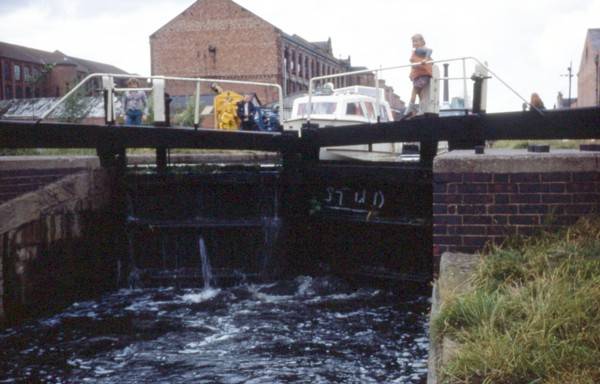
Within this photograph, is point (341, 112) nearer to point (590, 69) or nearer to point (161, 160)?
point (161, 160)

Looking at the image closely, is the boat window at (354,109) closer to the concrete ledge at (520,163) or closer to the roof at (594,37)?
the concrete ledge at (520,163)

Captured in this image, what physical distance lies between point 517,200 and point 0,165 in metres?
6.08

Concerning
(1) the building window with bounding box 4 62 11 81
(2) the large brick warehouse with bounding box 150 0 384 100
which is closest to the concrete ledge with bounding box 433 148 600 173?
(2) the large brick warehouse with bounding box 150 0 384 100

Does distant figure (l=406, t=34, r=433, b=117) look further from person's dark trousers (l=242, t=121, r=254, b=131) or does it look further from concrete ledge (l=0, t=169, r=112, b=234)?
concrete ledge (l=0, t=169, r=112, b=234)

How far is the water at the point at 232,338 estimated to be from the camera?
6.56 meters

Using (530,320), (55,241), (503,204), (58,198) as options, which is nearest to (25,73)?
(58,198)

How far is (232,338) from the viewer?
774cm

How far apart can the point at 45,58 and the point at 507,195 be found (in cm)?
7575

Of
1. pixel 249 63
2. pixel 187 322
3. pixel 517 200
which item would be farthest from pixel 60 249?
pixel 249 63

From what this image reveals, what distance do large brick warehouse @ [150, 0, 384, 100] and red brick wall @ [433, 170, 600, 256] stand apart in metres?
41.0

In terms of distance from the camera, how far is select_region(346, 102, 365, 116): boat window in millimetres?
16812

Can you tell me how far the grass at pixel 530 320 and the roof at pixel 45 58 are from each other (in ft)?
220

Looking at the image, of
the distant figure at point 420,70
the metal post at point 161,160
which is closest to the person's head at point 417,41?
the distant figure at point 420,70

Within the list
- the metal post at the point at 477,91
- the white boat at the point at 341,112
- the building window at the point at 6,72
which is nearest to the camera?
the metal post at the point at 477,91
